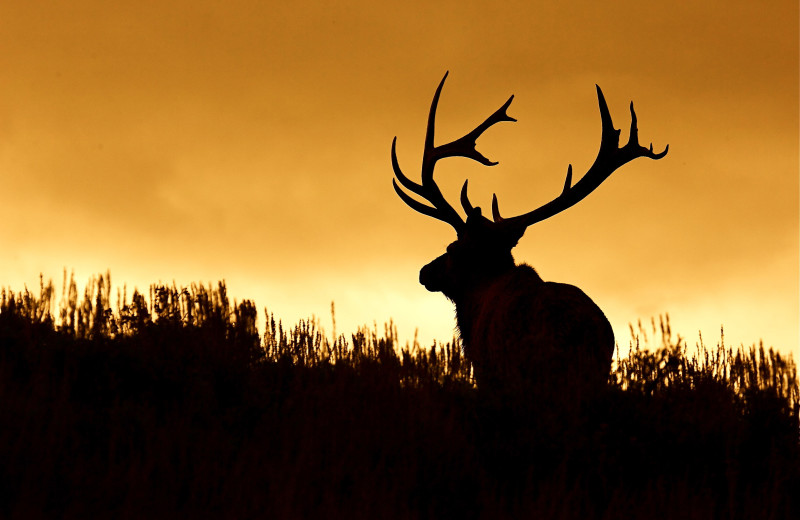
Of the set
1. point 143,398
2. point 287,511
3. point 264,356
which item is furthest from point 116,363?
point 287,511

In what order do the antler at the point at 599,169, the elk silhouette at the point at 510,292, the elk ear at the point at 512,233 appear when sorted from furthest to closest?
1. the antler at the point at 599,169
2. the elk ear at the point at 512,233
3. the elk silhouette at the point at 510,292

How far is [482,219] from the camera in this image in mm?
9219

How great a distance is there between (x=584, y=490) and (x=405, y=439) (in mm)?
1055

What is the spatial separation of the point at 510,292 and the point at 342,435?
309cm

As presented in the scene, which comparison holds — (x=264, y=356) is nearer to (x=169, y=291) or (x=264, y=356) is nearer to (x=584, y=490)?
(x=169, y=291)

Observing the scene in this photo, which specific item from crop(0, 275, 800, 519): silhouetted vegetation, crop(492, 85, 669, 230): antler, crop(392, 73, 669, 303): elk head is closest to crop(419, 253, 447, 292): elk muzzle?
crop(392, 73, 669, 303): elk head

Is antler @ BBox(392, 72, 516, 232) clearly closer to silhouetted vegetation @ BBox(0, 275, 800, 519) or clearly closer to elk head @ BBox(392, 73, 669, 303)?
elk head @ BBox(392, 73, 669, 303)

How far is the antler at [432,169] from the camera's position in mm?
9555

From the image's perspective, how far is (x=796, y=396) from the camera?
25.5 feet

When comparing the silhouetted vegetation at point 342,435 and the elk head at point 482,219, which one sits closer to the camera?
the silhouetted vegetation at point 342,435

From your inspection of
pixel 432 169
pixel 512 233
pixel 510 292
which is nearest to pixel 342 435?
pixel 510 292

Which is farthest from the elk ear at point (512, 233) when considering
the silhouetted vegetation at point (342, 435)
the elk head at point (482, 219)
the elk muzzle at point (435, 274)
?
the silhouetted vegetation at point (342, 435)

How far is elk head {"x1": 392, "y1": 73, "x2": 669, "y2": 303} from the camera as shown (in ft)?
29.9

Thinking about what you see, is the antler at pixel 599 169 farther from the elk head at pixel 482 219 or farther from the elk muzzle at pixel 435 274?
the elk muzzle at pixel 435 274
